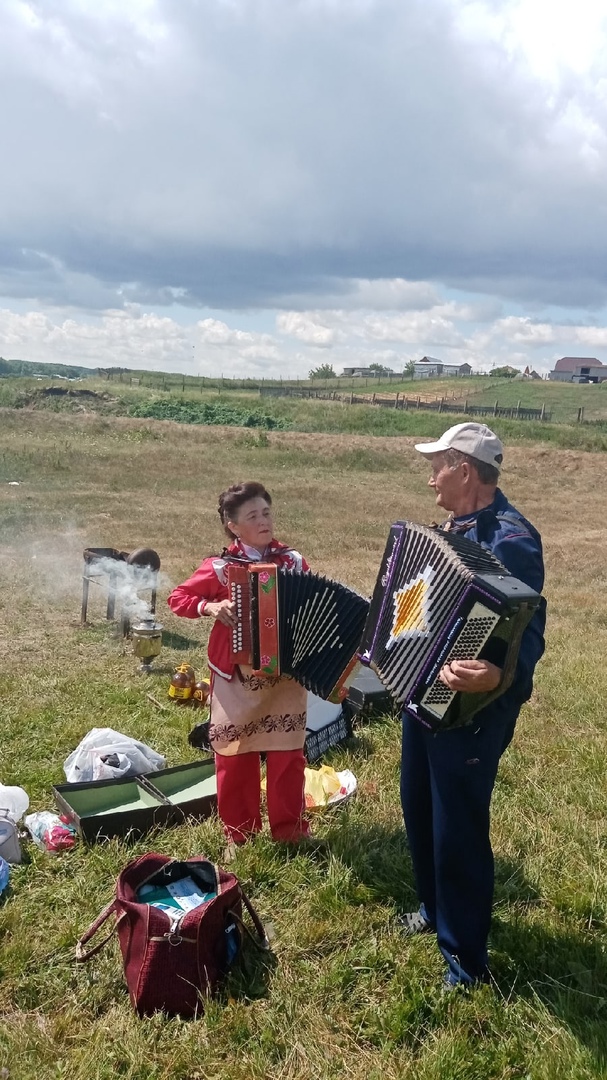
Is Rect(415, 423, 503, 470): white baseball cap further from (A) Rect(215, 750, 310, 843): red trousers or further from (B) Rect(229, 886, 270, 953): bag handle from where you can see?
(B) Rect(229, 886, 270, 953): bag handle

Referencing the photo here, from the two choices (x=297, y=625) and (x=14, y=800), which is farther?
(x=14, y=800)

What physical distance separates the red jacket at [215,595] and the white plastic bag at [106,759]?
133 cm

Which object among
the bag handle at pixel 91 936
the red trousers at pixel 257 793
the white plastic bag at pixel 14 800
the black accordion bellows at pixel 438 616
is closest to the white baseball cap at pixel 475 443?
the black accordion bellows at pixel 438 616

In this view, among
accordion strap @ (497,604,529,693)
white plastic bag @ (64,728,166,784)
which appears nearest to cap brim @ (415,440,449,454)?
accordion strap @ (497,604,529,693)

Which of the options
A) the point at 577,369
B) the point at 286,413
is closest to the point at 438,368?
the point at 577,369

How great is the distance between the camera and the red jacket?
3.92 meters

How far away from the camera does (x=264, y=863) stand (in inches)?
155

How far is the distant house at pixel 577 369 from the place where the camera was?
9104cm

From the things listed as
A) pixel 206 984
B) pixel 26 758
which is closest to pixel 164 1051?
pixel 206 984

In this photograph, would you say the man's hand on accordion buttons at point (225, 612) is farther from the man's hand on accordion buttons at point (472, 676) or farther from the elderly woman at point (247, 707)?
the man's hand on accordion buttons at point (472, 676)

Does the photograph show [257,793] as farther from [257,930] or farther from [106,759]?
[106,759]

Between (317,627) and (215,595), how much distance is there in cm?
57

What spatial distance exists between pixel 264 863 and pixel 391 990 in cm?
97

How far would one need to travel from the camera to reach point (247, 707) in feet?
13.0
